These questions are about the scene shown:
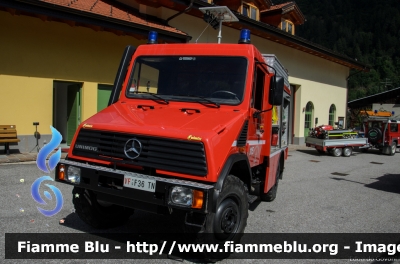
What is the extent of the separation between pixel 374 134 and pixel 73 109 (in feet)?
53.4

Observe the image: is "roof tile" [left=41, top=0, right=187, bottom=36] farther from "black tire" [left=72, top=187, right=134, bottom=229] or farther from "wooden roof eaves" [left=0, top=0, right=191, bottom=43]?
"black tire" [left=72, top=187, right=134, bottom=229]

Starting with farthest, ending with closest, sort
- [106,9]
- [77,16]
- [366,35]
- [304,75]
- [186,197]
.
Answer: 1. [366,35]
2. [304,75]
3. [106,9]
4. [77,16]
5. [186,197]

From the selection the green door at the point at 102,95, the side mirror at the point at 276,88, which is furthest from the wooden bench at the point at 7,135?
the side mirror at the point at 276,88

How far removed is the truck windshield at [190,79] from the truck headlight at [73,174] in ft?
4.54

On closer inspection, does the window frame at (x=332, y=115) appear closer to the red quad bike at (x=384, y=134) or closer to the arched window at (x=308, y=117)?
the arched window at (x=308, y=117)

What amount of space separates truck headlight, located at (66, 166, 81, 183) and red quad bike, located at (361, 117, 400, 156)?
61.8ft

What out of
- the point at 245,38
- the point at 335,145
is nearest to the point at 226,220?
the point at 245,38

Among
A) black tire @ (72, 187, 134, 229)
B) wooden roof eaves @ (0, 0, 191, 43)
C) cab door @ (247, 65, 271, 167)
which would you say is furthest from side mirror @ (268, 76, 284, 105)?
wooden roof eaves @ (0, 0, 191, 43)

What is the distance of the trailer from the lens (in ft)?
55.5

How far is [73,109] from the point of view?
12.7 m

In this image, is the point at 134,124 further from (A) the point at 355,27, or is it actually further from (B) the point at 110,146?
(A) the point at 355,27

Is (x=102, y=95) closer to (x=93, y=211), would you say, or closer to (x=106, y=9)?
(x=106, y=9)

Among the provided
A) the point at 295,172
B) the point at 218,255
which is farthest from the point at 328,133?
the point at 218,255

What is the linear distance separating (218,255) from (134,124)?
5.53 ft
